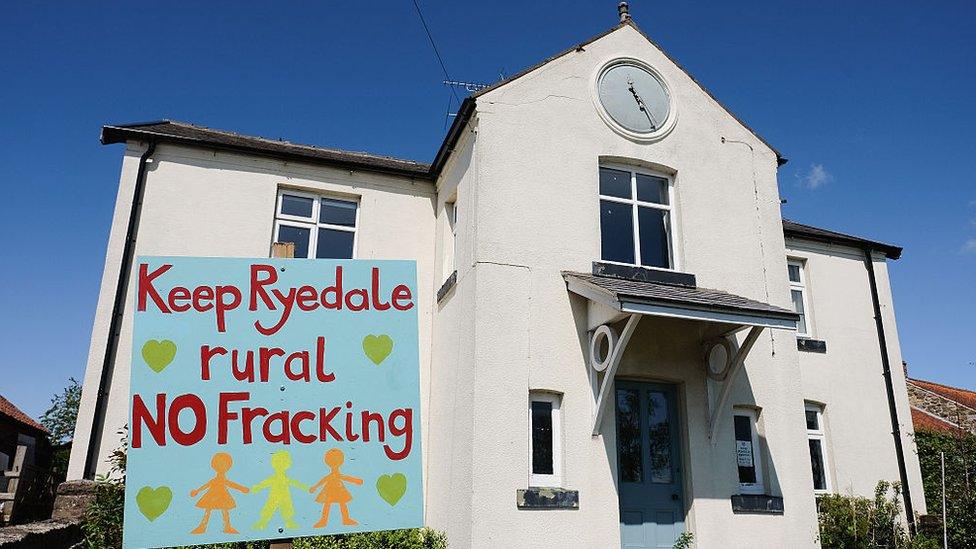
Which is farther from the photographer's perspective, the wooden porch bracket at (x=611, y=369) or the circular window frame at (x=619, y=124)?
the circular window frame at (x=619, y=124)

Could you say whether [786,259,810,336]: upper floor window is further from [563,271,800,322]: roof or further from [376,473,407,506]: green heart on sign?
[376,473,407,506]: green heart on sign

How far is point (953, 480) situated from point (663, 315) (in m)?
8.67

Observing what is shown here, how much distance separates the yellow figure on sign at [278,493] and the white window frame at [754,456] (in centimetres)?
693

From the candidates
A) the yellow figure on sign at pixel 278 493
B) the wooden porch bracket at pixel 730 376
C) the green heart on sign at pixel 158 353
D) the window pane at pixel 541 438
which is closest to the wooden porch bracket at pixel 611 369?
the window pane at pixel 541 438

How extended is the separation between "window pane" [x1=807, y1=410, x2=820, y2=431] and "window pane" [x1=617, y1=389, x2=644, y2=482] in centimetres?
544

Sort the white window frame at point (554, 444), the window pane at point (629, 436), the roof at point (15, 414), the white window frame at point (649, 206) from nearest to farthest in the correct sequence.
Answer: the white window frame at point (554, 444) < the window pane at point (629, 436) < the white window frame at point (649, 206) < the roof at point (15, 414)

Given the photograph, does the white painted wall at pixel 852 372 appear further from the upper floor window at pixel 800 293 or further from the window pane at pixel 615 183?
the window pane at pixel 615 183

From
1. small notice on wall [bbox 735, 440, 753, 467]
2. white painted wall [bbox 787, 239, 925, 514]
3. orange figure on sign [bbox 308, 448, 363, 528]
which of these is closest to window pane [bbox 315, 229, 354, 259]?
small notice on wall [bbox 735, 440, 753, 467]

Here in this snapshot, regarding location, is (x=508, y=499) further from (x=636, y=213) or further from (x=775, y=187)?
(x=775, y=187)

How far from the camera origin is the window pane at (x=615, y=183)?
9.49 metres

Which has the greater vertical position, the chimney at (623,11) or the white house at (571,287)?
the chimney at (623,11)

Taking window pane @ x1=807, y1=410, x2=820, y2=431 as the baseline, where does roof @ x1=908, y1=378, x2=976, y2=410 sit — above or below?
above

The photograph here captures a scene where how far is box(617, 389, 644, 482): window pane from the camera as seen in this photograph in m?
8.30

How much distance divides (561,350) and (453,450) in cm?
193
